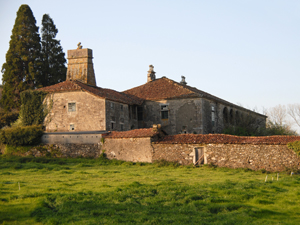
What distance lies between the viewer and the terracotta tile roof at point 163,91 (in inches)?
1539

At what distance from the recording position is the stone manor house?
34.4m

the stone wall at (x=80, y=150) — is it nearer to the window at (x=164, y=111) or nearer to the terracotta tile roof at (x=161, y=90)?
the window at (x=164, y=111)

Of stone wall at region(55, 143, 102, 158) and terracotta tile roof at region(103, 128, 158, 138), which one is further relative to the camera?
stone wall at region(55, 143, 102, 158)

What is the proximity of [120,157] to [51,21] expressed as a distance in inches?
1149

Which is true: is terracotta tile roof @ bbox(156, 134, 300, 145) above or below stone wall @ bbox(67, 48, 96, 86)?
below

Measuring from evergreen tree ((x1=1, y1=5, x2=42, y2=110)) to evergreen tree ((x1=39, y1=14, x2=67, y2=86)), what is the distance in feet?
4.38

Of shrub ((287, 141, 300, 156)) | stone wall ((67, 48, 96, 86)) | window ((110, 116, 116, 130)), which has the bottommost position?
shrub ((287, 141, 300, 156))

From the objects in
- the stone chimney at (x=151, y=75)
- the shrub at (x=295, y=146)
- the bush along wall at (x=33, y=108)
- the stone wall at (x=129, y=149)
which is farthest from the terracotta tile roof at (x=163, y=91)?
the shrub at (x=295, y=146)

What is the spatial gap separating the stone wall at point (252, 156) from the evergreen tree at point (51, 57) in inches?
1110

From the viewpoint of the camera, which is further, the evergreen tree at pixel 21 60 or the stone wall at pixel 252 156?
the evergreen tree at pixel 21 60

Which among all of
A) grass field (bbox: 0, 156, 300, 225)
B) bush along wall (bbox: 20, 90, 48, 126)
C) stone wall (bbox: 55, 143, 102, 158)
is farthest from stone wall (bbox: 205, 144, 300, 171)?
bush along wall (bbox: 20, 90, 48, 126)

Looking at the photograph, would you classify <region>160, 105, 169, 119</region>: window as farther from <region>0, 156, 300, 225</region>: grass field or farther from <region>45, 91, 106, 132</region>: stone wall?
<region>0, 156, 300, 225</region>: grass field

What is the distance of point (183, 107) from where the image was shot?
39.0m

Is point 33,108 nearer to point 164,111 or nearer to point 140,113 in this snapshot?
point 140,113
